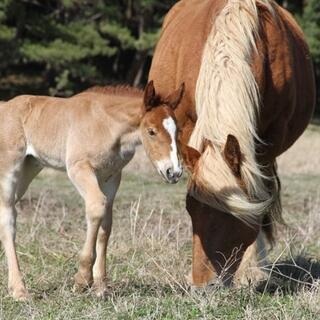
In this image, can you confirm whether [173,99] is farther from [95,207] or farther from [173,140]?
[95,207]

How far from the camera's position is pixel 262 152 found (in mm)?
5398

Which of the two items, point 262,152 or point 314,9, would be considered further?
point 314,9

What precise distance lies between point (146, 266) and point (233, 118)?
1.62 m

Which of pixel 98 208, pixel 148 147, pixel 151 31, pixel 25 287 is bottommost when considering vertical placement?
pixel 151 31

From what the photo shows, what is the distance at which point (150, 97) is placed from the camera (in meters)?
4.83

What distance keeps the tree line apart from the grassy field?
42.3ft

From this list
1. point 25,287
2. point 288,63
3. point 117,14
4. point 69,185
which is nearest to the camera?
point 25,287

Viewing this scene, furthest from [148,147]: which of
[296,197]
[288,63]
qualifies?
[296,197]

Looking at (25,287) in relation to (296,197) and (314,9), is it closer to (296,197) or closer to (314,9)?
(296,197)

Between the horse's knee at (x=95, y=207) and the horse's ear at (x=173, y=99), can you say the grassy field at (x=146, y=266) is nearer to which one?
the horse's knee at (x=95, y=207)

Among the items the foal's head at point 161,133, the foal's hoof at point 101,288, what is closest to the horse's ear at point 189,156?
the foal's head at point 161,133

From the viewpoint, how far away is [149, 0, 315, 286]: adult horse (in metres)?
4.86

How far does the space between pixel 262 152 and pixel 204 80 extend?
614 mm

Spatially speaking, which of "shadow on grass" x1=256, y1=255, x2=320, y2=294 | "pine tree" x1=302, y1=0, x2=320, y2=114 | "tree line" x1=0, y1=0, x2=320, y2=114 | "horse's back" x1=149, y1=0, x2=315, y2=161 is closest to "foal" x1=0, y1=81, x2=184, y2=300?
"horse's back" x1=149, y1=0, x2=315, y2=161
